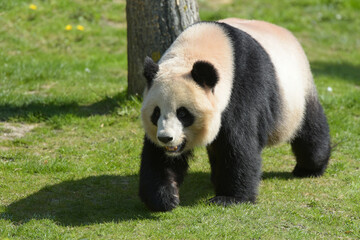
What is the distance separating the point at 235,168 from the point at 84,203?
61.4 inches

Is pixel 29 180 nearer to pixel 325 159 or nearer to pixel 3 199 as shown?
pixel 3 199

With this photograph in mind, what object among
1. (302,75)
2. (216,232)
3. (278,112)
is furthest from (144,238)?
(302,75)

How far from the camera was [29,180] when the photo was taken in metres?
6.05

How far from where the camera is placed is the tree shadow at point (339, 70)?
10906mm

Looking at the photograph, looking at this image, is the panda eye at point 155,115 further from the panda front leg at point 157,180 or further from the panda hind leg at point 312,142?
the panda hind leg at point 312,142

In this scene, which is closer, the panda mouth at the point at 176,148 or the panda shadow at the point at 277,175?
the panda mouth at the point at 176,148

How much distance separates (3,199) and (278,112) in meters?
2.94

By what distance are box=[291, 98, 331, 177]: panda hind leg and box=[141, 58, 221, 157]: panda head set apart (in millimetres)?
1711

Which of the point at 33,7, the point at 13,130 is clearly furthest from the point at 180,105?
the point at 33,7

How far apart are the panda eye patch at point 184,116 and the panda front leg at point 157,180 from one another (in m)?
0.54

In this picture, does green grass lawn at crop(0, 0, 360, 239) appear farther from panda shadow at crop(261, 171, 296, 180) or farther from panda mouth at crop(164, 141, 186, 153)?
panda mouth at crop(164, 141, 186, 153)

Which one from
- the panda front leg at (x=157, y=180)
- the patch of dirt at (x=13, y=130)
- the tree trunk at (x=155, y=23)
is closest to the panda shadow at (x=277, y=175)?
the panda front leg at (x=157, y=180)

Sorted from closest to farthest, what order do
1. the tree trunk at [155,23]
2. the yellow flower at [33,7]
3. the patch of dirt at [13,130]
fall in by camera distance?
the patch of dirt at [13,130] < the tree trunk at [155,23] < the yellow flower at [33,7]

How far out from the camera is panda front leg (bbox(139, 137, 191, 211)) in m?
5.22
